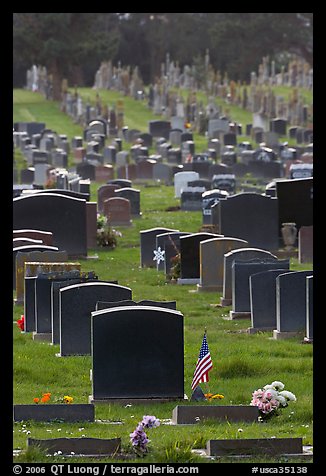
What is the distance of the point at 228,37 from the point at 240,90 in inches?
742

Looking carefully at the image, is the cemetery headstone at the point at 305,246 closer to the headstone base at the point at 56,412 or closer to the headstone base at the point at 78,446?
the headstone base at the point at 56,412

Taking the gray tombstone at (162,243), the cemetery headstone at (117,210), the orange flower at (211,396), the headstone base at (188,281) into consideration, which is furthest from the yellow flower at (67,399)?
the cemetery headstone at (117,210)

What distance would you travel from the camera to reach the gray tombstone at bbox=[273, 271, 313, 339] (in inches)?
640

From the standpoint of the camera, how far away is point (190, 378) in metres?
14.6

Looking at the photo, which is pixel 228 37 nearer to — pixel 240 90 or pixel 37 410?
pixel 240 90

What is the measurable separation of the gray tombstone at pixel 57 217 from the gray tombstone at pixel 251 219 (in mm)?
2492

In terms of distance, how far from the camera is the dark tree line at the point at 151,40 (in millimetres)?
72125

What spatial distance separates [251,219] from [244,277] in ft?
22.4

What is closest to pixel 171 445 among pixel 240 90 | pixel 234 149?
pixel 234 149

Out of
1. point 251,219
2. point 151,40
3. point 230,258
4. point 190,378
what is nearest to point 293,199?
point 251,219

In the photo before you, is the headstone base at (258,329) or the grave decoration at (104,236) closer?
the headstone base at (258,329)

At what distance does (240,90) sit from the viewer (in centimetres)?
6888
